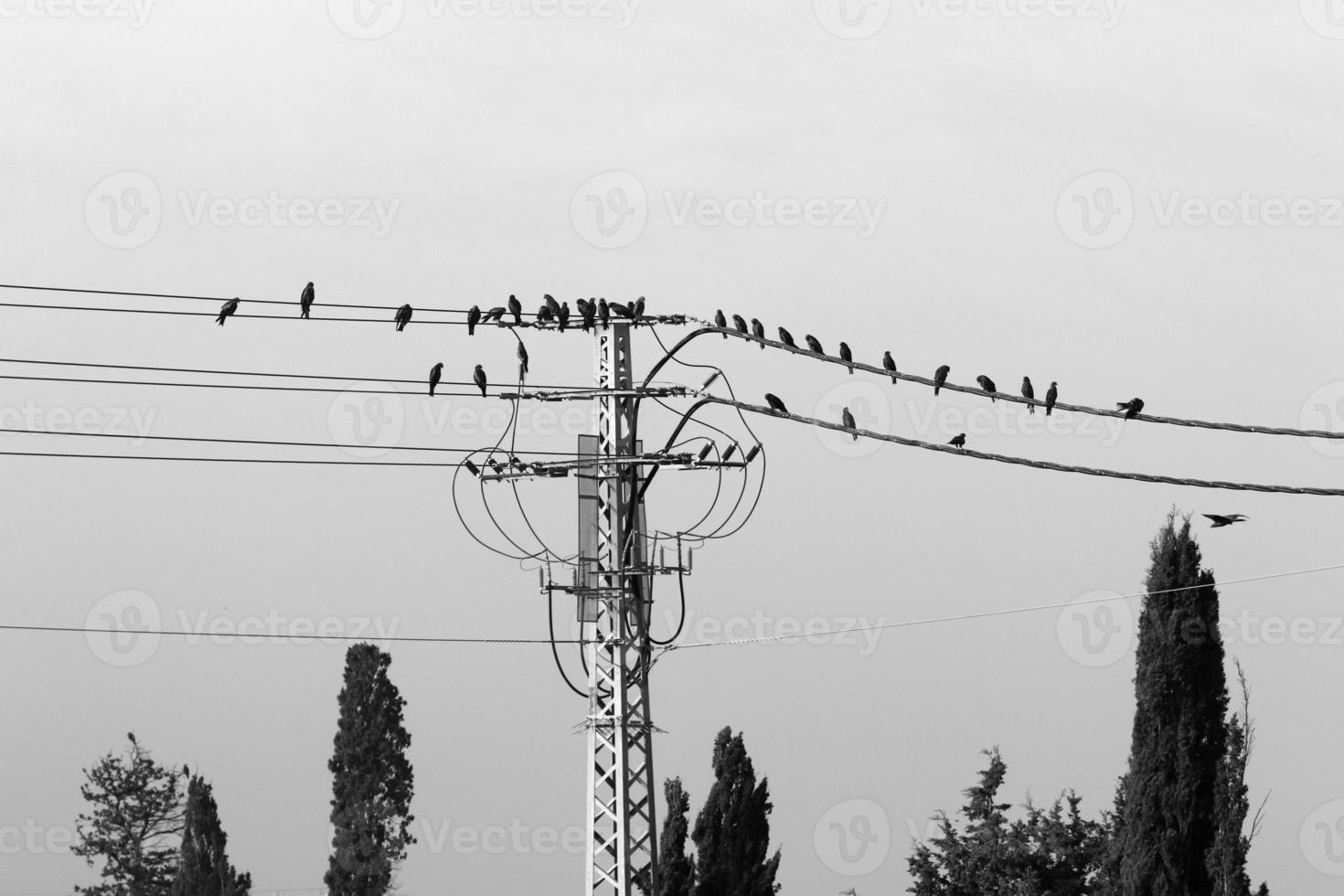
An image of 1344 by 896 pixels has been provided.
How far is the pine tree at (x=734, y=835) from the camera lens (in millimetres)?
35844

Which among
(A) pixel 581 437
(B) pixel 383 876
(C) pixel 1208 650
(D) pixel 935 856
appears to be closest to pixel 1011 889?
(D) pixel 935 856

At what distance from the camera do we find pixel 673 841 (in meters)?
36.0

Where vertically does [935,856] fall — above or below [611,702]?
above

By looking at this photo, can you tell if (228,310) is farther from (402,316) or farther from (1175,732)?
(1175,732)

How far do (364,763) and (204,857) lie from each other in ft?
15.0

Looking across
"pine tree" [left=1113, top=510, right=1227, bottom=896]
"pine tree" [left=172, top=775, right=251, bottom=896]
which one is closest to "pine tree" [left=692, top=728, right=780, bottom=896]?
"pine tree" [left=1113, top=510, right=1227, bottom=896]

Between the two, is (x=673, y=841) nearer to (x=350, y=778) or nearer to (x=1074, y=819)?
(x=1074, y=819)

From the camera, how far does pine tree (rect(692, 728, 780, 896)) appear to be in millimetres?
35844

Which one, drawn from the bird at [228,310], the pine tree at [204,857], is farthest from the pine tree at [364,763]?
the bird at [228,310]

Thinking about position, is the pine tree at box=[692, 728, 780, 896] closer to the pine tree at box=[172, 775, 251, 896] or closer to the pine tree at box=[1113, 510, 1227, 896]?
the pine tree at box=[1113, 510, 1227, 896]

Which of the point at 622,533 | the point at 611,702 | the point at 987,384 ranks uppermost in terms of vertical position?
the point at 987,384

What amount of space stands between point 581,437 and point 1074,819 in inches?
824

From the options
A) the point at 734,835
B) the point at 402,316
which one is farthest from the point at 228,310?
the point at 734,835

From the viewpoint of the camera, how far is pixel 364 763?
48094 mm
